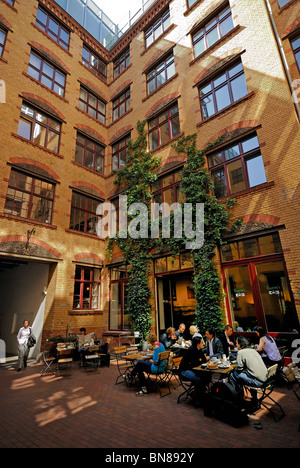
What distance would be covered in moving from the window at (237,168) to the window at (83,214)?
24.5ft

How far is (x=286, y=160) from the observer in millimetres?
8328

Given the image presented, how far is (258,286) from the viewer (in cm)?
844

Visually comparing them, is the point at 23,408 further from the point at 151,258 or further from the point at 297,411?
the point at 151,258

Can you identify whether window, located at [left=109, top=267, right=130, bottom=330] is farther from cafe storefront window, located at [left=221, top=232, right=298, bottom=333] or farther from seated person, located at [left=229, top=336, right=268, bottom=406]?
seated person, located at [left=229, top=336, right=268, bottom=406]

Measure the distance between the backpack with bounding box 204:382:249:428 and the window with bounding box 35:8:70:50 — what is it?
19208mm

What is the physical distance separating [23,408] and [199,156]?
1024cm

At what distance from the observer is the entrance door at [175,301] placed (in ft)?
37.8

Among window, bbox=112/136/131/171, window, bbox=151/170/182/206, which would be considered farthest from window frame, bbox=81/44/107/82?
window, bbox=151/170/182/206

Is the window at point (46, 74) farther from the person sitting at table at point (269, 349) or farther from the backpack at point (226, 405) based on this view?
the backpack at point (226, 405)

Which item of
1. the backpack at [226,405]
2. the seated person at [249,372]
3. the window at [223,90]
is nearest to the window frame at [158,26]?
the window at [223,90]

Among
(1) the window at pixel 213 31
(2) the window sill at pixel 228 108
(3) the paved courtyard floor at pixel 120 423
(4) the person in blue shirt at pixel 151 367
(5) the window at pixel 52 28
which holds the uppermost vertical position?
(5) the window at pixel 52 28

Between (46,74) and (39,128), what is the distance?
3.67 metres
